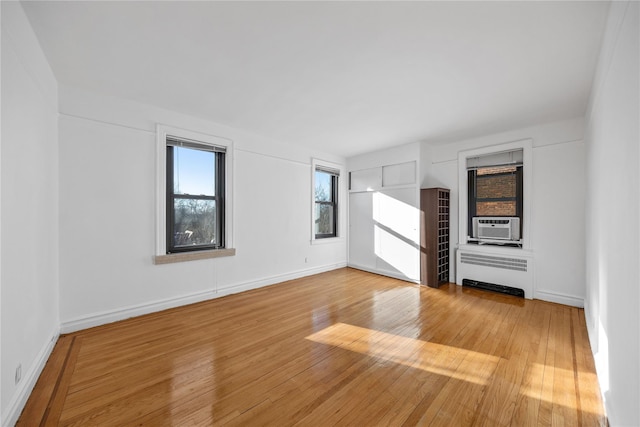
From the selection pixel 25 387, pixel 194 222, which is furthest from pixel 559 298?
pixel 25 387

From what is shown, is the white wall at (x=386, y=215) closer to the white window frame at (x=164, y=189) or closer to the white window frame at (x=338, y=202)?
the white window frame at (x=338, y=202)

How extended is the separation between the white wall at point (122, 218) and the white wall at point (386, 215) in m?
2.41

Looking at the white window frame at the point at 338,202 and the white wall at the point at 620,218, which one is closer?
the white wall at the point at 620,218

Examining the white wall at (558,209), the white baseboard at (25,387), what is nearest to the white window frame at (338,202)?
the white wall at (558,209)

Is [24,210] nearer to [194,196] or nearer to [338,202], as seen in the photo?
[194,196]

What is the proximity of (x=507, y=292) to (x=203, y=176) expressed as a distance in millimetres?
5005

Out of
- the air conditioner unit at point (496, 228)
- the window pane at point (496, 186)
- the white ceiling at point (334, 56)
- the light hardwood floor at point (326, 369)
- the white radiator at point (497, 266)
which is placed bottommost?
the light hardwood floor at point (326, 369)

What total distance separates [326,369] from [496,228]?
12.2 ft

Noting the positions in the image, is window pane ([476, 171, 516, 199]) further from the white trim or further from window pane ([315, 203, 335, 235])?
window pane ([315, 203, 335, 235])

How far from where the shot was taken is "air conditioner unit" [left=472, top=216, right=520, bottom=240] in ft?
13.6

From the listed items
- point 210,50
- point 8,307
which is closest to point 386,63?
point 210,50

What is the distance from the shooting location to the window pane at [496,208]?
4.20 meters

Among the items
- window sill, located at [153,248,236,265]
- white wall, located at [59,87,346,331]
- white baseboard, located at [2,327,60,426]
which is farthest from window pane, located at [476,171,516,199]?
white baseboard, located at [2,327,60,426]

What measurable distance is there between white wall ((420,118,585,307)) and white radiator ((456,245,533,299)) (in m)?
0.12
